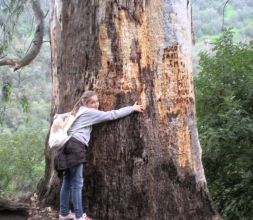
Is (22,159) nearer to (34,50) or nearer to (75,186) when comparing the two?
(34,50)

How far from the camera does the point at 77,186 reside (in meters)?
4.09

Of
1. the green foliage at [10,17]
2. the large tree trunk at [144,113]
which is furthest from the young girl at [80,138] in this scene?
the green foliage at [10,17]

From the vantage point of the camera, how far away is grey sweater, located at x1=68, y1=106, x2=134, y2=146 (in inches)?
160

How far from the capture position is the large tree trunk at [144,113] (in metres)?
4.12

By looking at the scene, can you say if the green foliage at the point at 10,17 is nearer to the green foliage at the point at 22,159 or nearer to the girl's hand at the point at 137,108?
the girl's hand at the point at 137,108

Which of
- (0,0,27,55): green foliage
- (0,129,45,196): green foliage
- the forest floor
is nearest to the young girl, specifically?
the forest floor

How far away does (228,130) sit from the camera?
5.23 meters

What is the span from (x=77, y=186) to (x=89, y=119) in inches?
22.0

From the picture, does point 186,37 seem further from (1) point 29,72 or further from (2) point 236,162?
(1) point 29,72

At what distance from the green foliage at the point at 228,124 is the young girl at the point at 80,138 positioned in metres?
1.55

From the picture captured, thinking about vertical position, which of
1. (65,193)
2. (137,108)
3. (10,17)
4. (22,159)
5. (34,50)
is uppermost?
(10,17)

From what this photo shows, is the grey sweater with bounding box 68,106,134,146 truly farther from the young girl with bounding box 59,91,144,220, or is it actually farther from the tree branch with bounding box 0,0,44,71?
the tree branch with bounding box 0,0,44,71

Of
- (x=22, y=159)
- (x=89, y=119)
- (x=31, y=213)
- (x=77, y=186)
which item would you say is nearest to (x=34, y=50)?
(x=31, y=213)

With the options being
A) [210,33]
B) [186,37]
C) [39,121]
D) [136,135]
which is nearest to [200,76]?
[186,37]
